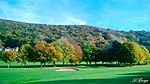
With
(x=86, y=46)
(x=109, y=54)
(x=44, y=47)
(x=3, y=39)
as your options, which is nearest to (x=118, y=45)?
(x=109, y=54)

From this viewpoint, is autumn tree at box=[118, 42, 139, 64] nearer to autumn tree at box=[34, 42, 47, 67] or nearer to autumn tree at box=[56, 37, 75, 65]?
autumn tree at box=[56, 37, 75, 65]

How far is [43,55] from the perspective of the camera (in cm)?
11269

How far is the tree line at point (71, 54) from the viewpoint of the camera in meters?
113

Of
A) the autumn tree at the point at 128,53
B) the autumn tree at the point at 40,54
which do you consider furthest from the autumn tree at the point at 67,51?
the autumn tree at the point at 128,53

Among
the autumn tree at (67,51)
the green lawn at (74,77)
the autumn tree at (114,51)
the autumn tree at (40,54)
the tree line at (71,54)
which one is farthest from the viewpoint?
the autumn tree at (114,51)

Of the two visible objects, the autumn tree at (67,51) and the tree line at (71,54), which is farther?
the autumn tree at (67,51)

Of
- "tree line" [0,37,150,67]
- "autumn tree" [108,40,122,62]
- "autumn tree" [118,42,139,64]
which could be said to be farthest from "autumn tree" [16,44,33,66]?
"autumn tree" [118,42,139,64]

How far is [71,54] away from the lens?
12231cm

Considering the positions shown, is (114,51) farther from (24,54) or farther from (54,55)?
(24,54)

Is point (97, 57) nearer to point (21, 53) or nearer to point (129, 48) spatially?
point (129, 48)

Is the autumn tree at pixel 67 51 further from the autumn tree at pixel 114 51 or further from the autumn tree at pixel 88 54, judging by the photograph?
the autumn tree at pixel 114 51

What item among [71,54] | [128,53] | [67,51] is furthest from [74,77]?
[67,51]

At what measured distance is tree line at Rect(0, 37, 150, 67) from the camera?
372ft

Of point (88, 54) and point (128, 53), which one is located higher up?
point (88, 54)
